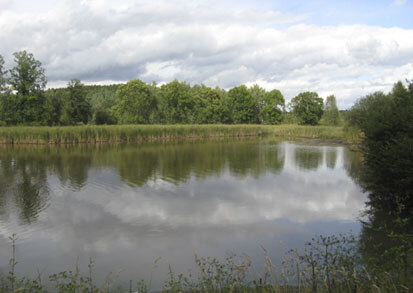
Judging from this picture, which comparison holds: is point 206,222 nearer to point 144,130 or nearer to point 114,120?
point 144,130

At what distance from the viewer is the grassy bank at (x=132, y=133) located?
111 ft

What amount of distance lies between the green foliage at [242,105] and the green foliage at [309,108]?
8.93 m

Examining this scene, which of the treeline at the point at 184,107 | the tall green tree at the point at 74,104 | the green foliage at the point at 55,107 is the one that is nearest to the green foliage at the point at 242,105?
the treeline at the point at 184,107

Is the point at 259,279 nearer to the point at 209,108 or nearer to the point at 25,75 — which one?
the point at 25,75

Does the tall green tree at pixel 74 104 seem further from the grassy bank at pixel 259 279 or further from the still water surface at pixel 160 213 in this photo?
the grassy bank at pixel 259 279

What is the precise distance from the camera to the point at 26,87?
42.0 m

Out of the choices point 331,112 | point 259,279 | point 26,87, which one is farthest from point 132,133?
point 331,112

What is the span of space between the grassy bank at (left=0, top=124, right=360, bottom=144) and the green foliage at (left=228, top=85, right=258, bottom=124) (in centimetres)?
1464

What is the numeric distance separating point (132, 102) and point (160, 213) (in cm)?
5365

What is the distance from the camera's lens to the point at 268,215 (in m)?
9.30

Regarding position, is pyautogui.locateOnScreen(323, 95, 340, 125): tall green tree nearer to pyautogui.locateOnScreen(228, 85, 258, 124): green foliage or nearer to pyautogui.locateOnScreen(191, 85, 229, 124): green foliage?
pyautogui.locateOnScreen(228, 85, 258, 124): green foliage

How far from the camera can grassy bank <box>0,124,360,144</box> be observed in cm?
3394

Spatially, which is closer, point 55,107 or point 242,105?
point 55,107

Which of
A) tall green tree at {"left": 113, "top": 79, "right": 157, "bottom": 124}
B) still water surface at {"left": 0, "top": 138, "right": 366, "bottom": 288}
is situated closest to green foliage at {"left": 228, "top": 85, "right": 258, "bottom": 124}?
tall green tree at {"left": 113, "top": 79, "right": 157, "bottom": 124}
